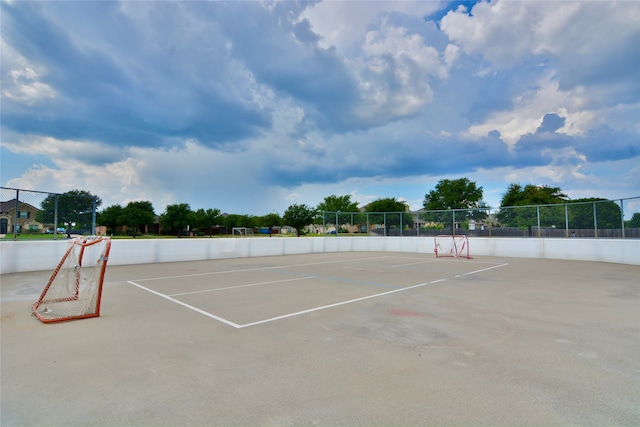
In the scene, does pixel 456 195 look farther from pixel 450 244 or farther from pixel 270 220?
pixel 270 220

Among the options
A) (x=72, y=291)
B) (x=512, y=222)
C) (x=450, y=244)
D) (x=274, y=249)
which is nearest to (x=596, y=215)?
(x=512, y=222)

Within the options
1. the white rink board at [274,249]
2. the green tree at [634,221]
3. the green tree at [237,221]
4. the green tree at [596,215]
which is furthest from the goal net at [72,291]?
the green tree at [237,221]

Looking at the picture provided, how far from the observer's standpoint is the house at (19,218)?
38.7ft

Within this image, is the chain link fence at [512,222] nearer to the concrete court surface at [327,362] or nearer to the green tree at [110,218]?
the concrete court surface at [327,362]

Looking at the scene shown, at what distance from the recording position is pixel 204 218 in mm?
75500

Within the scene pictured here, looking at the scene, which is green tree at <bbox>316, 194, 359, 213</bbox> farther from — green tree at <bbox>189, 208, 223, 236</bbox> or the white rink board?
the white rink board

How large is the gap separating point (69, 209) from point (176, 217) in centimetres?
5980

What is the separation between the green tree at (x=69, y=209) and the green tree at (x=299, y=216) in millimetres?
54930

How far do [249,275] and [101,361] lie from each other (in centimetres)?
787

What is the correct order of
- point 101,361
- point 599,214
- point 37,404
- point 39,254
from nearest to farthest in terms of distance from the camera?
point 37,404 → point 101,361 → point 39,254 → point 599,214

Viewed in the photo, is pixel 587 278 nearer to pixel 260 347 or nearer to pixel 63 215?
pixel 260 347

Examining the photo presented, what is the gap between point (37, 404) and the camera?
3004 millimetres

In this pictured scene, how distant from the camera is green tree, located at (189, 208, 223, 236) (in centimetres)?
7207

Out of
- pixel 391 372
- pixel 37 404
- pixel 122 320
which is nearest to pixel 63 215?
pixel 122 320
